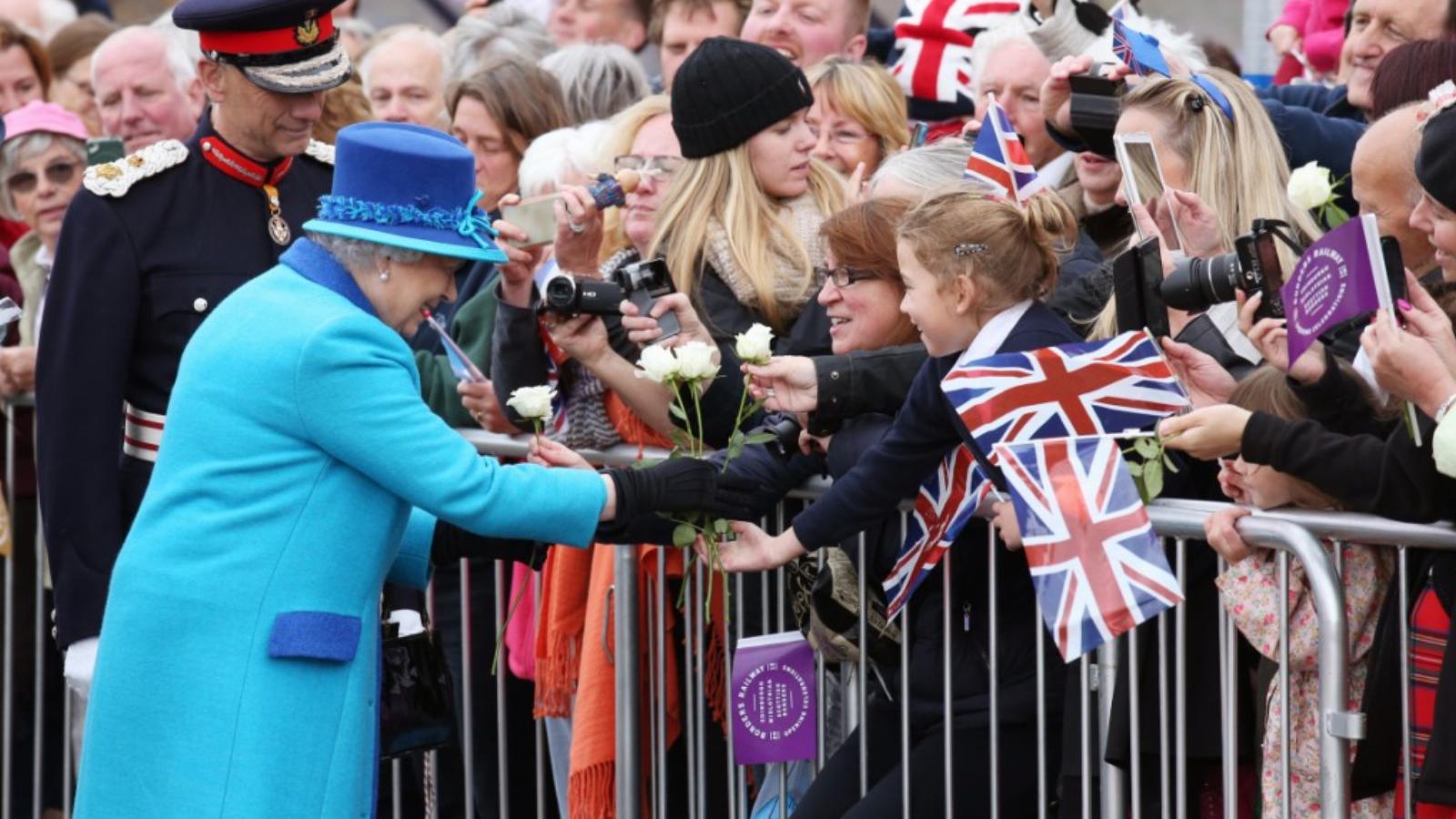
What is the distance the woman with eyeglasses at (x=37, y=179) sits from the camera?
700 cm

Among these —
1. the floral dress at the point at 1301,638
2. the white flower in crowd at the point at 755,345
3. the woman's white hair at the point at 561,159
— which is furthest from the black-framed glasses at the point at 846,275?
the woman's white hair at the point at 561,159

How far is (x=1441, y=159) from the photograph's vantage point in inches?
151

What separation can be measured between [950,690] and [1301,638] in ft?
2.51

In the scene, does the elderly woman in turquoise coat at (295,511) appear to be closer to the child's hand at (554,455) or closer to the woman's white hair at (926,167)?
the child's hand at (554,455)

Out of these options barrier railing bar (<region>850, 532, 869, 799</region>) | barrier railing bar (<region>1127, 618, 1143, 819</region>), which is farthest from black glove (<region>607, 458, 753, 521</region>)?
barrier railing bar (<region>1127, 618, 1143, 819</region>)

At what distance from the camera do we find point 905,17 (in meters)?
7.09

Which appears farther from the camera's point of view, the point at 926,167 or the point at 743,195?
the point at 743,195

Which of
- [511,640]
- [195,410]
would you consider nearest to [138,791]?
[195,410]

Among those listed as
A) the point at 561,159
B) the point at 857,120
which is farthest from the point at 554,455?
the point at 857,120

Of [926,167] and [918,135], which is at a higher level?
[926,167]

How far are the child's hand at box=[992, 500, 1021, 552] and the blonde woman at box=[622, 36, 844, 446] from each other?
3.08 feet

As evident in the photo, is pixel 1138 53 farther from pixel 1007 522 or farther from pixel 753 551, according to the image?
pixel 753 551

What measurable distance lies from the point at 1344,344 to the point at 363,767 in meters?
1.95

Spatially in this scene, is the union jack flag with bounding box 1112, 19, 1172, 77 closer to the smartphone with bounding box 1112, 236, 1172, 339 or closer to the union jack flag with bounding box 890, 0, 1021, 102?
the smartphone with bounding box 1112, 236, 1172, 339
